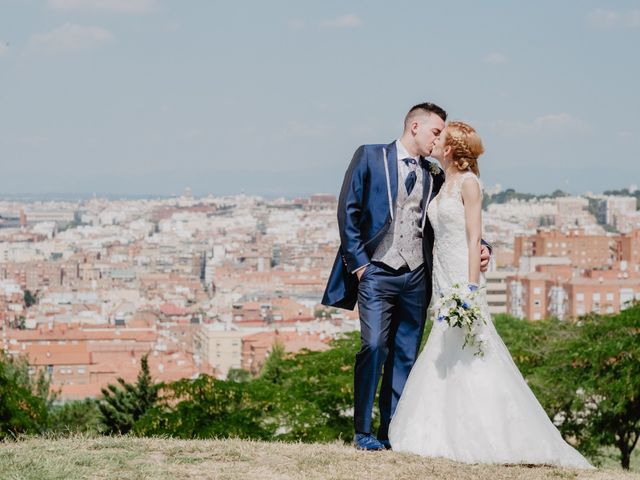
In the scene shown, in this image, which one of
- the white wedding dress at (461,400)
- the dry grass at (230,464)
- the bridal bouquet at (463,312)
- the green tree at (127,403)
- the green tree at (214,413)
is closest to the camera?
the dry grass at (230,464)

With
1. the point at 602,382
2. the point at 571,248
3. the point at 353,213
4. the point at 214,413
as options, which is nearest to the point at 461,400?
the point at 353,213

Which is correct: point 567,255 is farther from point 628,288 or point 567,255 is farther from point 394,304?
point 394,304

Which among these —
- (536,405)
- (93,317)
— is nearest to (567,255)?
(93,317)

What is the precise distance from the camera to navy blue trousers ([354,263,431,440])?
5.41m

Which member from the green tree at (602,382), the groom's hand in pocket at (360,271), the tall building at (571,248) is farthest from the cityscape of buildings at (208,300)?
the groom's hand in pocket at (360,271)

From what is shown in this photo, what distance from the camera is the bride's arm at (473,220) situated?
17.7 ft

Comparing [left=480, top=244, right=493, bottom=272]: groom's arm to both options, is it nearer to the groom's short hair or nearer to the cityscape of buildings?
the groom's short hair

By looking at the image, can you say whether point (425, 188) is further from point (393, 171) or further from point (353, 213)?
point (353, 213)

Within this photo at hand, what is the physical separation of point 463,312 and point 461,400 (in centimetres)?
39

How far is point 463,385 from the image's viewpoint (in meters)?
5.37

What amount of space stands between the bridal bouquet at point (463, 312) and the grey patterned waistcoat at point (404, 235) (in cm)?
22

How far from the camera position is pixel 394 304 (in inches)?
216

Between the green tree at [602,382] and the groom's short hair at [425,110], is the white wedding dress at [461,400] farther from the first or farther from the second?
the green tree at [602,382]

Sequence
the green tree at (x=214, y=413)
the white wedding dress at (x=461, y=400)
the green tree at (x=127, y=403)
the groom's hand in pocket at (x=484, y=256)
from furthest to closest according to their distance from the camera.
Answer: the green tree at (x=127, y=403) → the green tree at (x=214, y=413) → the groom's hand in pocket at (x=484, y=256) → the white wedding dress at (x=461, y=400)
